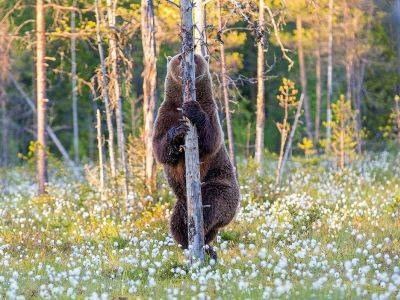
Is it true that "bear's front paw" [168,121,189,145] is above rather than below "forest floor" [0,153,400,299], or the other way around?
above

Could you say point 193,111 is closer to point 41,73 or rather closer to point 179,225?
point 179,225

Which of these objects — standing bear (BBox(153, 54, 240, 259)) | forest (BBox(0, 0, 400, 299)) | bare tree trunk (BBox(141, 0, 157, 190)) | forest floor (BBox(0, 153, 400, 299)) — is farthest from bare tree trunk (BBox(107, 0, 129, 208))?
standing bear (BBox(153, 54, 240, 259))

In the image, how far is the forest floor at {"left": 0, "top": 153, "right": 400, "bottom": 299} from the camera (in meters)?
8.26

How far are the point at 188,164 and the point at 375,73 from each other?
3626cm

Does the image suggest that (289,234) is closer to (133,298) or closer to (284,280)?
(284,280)

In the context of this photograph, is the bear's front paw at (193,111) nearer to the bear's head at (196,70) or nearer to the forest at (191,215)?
the forest at (191,215)

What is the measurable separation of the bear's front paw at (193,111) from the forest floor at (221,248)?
1.78 metres

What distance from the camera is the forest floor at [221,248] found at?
826 centimetres

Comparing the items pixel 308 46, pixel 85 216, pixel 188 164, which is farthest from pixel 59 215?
pixel 308 46

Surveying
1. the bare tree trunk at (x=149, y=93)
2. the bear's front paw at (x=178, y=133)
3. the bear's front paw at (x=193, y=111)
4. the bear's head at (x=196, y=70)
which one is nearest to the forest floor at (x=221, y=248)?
the bare tree trunk at (x=149, y=93)

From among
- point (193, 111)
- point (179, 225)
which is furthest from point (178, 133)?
point (179, 225)

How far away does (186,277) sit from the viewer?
899 cm

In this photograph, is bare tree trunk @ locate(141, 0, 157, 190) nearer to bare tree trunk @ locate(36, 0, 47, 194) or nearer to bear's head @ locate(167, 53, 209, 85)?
bare tree trunk @ locate(36, 0, 47, 194)

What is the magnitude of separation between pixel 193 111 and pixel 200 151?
888 mm
